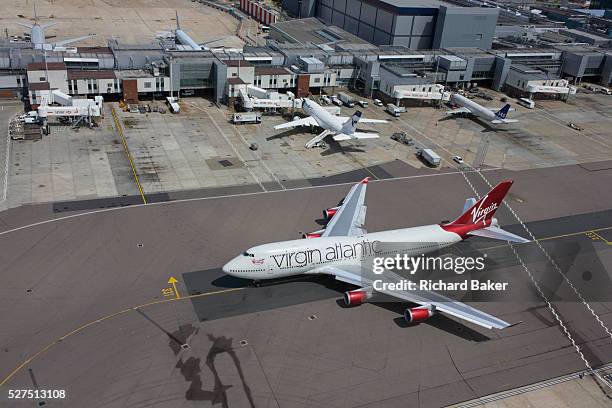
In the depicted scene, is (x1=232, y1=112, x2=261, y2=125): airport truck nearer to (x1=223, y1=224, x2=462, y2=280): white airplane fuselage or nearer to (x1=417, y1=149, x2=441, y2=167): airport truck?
(x1=417, y1=149, x2=441, y2=167): airport truck

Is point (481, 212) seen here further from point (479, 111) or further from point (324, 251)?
point (479, 111)

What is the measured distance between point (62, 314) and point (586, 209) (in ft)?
235

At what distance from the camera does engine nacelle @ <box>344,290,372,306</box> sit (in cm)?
5288

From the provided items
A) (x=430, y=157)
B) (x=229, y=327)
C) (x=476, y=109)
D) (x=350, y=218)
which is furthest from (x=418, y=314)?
(x=476, y=109)

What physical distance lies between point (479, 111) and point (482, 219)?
5535cm

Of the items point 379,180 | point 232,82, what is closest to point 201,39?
point 232,82

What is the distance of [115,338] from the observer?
156 feet

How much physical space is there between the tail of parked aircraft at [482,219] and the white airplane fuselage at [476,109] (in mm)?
51779

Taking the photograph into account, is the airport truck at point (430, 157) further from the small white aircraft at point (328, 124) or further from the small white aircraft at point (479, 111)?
the small white aircraft at point (479, 111)

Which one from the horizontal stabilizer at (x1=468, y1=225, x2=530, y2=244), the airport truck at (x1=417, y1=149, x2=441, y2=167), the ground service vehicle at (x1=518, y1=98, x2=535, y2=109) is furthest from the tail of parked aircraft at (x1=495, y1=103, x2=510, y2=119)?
the horizontal stabilizer at (x1=468, y1=225, x2=530, y2=244)

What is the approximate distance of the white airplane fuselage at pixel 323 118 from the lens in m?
94.1

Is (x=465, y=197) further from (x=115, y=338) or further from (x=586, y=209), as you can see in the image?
(x=115, y=338)

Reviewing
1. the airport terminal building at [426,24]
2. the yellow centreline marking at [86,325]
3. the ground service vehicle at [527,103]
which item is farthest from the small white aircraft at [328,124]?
the airport terminal building at [426,24]

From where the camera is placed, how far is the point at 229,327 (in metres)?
49.8
